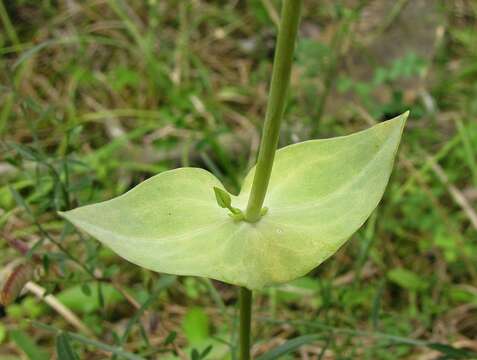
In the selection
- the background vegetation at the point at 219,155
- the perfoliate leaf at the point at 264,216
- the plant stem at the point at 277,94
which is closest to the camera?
the plant stem at the point at 277,94

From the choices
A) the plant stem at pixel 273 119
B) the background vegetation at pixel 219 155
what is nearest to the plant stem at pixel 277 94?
the plant stem at pixel 273 119

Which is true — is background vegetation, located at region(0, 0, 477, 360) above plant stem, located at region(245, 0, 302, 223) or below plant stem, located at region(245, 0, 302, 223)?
above

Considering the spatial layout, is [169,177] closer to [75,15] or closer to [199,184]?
[199,184]

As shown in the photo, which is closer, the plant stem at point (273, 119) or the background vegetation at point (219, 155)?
the plant stem at point (273, 119)

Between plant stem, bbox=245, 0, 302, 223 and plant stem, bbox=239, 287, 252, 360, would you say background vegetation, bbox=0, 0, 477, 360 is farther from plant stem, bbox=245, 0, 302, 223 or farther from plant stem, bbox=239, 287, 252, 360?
plant stem, bbox=245, 0, 302, 223

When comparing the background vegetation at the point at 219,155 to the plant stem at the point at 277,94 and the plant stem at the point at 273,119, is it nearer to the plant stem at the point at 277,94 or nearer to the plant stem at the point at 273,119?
the plant stem at the point at 273,119

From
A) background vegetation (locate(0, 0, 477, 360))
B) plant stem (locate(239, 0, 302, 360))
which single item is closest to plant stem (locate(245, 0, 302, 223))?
plant stem (locate(239, 0, 302, 360))

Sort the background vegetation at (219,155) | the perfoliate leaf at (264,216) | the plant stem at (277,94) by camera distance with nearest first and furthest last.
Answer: the plant stem at (277,94) < the perfoliate leaf at (264,216) < the background vegetation at (219,155)
